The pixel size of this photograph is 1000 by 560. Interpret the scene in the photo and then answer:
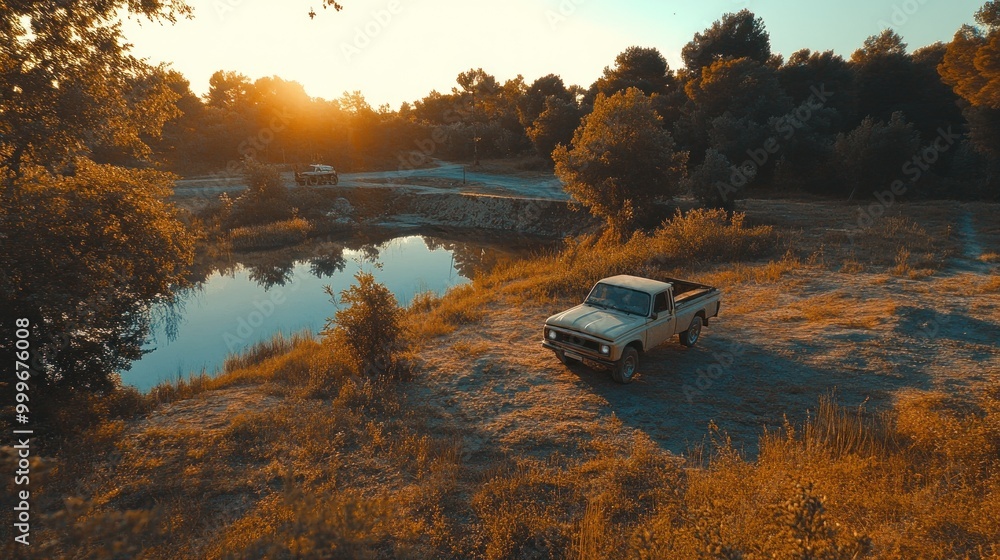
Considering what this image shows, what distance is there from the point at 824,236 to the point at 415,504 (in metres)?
21.9

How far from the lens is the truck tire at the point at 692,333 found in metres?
11.8

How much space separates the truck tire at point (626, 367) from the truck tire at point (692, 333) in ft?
7.77

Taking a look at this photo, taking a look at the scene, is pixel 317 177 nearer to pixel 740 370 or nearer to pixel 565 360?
pixel 565 360

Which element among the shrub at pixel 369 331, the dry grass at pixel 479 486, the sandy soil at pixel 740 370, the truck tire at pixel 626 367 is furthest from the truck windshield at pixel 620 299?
the shrub at pixel 369 331

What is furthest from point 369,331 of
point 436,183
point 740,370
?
point 436,183

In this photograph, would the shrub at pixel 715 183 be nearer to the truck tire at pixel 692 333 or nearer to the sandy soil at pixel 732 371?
the sandy soil at pixel 732 371

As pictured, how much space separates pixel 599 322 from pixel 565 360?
1.38m

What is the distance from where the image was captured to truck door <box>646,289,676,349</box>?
33.4 ft

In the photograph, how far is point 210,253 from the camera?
28.3 metres

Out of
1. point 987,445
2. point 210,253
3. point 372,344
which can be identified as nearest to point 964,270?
point 987,445

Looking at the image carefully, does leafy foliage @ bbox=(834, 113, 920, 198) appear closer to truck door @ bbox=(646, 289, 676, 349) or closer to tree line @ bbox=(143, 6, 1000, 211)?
tree line @ bbox=(143, 6, 1000, 211)

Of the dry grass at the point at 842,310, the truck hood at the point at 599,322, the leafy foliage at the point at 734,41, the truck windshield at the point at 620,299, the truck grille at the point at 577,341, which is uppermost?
the leafy foliage at the point at 734,41

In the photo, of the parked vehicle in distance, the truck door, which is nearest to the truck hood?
the truck door

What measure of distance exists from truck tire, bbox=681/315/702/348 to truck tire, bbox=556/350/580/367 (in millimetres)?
2995
